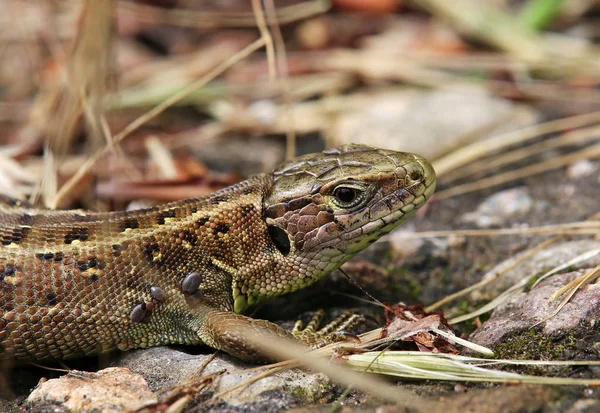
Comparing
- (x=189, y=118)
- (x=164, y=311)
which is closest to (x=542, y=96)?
(x=189, y=118)

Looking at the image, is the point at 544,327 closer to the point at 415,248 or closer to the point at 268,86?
the point at 415,248

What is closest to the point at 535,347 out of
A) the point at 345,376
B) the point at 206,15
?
the point at 345,376

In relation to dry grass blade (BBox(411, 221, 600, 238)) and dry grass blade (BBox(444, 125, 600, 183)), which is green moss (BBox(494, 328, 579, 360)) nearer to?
dry grass blade (BBox(411, 221, 600, 238))

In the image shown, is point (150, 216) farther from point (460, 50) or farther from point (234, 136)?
point (460, 50)

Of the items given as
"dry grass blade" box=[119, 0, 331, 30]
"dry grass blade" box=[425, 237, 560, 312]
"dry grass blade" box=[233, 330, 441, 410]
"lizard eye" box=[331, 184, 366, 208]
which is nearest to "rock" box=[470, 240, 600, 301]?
"dry grass blade" box=[425, 237, 560, 312]

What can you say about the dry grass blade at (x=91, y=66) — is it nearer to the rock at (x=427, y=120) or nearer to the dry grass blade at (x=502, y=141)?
the rock at (x=427, y=120)

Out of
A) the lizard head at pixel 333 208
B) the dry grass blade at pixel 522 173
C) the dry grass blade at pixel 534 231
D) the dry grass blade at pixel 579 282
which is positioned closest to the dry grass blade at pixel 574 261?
the dry grass blade at pixel 579 282
